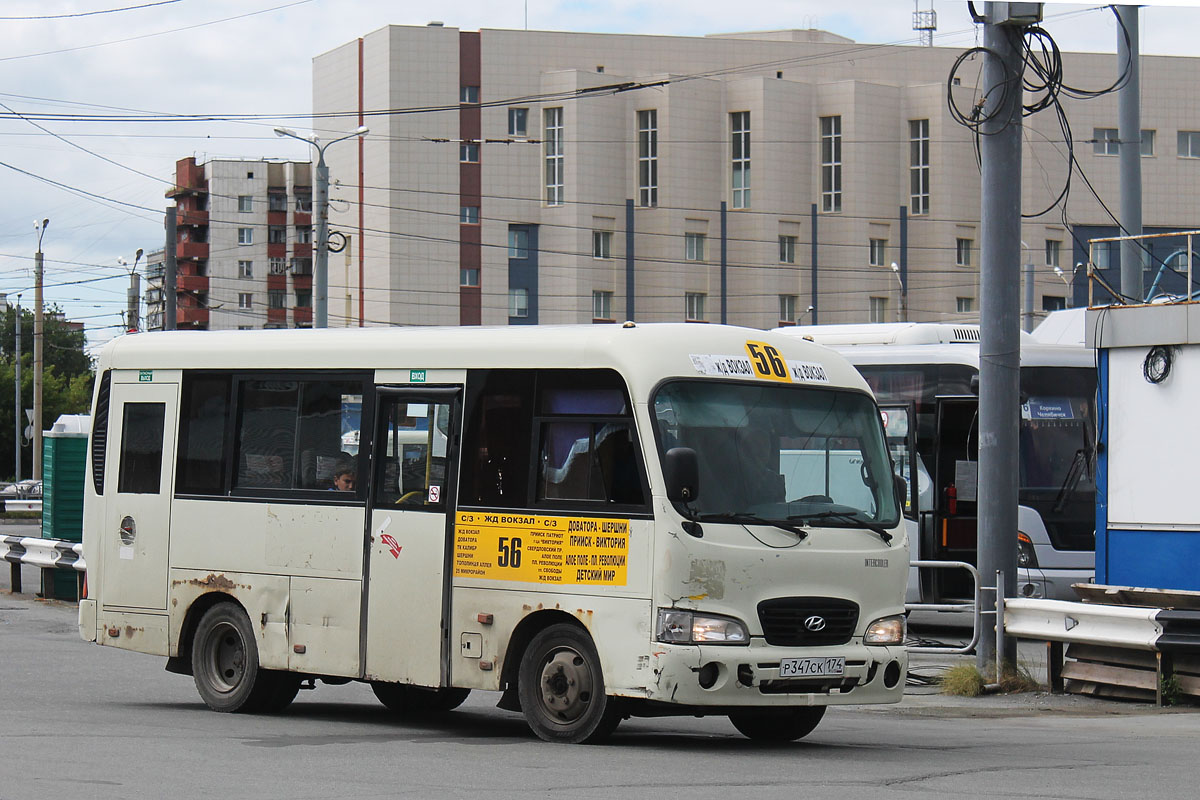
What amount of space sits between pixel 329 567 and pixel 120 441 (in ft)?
8.61

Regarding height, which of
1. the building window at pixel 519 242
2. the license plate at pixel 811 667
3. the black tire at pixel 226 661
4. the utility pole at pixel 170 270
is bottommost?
the black tire at pixel 226 661

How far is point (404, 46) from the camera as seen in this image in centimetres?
7162

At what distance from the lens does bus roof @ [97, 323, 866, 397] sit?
10.5m

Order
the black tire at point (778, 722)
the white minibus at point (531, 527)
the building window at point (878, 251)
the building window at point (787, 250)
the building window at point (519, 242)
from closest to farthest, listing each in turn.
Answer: the white minibus at point (531, 527), the black tire at point (778, 722), the building window at point (519, 242), the building window at point (787, 250), the building window at point (878, 251)

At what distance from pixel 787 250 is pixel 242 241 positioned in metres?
50.9

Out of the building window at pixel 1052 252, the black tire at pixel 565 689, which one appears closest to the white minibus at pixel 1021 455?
the black tire at pixel 565 689

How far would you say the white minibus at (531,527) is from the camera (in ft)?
33.2

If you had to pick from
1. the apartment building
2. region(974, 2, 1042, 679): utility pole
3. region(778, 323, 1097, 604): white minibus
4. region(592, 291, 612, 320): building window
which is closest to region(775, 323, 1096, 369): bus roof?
region(778, 323, 1097, 604): white minibus

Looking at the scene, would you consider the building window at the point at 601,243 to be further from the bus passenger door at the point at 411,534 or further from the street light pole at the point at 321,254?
the bus passenger door at the point at 411,534

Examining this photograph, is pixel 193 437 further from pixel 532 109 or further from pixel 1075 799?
pixel 532 109

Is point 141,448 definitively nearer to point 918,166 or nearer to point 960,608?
point 960,608

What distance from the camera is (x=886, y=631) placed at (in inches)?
425

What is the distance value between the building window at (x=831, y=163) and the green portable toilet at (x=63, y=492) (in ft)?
188

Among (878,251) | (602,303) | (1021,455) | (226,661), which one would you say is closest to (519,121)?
(602,303)
